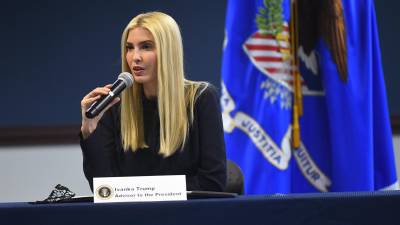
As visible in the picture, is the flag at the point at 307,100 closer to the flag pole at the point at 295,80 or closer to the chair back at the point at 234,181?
the flag pole at the point at 295,80

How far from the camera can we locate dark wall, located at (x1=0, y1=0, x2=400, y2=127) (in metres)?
4.32

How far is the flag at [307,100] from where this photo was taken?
10.9ft

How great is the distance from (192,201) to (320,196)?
1.01 feet

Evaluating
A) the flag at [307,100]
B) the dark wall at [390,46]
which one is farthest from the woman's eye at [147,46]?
the dark wall at [390,46]

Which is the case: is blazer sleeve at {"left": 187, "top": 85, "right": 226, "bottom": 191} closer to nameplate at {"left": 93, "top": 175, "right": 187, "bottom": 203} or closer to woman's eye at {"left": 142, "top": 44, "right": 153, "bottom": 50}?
woman's eye at {"left": 142, "top": 44, "right": 153, "bottom": 50}

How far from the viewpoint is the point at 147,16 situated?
2469 millimetres

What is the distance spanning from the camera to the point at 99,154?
2404mm

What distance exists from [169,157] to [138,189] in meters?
0.68

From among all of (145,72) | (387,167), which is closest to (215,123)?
(145,72)

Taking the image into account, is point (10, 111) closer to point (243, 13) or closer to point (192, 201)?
point (243, 13)

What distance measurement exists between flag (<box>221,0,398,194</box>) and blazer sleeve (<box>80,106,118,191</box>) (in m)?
1.04

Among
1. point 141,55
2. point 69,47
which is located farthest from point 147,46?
point 69,47

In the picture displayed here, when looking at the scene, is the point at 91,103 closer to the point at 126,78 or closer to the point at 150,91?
the point at 126,78

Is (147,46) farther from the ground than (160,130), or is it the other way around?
(147,46)
